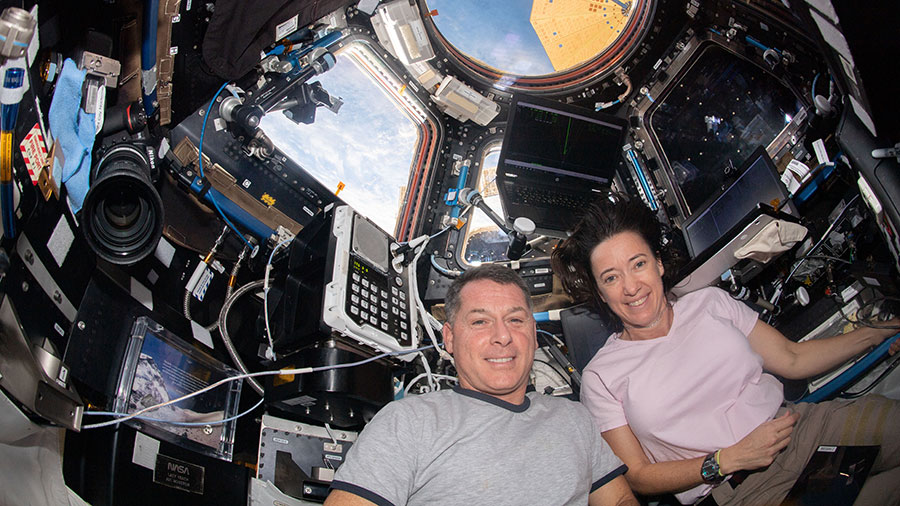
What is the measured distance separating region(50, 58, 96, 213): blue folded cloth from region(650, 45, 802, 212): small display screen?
312 centimetres

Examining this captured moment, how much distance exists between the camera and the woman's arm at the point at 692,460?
194cm

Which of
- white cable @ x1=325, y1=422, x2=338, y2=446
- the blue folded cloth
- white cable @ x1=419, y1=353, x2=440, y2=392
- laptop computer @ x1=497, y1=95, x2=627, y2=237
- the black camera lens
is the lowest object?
white cable @ x1=325, y1=422, x2=338, y2=446

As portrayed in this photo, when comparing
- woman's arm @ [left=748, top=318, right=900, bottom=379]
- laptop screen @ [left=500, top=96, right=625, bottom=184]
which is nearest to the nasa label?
woman's arm @ [left=748, top=318, right=900, bottom=379]

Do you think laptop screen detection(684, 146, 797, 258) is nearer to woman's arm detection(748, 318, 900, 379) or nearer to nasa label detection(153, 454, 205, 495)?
woman's arm detection(748, 318, 900, 379)

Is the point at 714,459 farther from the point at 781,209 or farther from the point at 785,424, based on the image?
the point at 781,209

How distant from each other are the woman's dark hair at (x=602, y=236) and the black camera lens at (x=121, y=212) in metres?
1.73

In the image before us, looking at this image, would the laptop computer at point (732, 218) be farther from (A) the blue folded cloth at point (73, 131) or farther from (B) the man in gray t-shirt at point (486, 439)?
(A) the blue folded cloth at point (73, 131)

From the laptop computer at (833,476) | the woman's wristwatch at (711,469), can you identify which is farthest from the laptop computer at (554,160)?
the laptop computer at (833,476)

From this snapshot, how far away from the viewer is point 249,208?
3.15 m

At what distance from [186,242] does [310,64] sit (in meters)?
Answer: 1.23

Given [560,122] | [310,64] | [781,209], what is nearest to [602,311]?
[781,209]

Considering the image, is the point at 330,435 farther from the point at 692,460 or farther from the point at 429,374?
the point at 692,460

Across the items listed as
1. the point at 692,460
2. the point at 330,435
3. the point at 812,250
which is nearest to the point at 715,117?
the point at 812,250

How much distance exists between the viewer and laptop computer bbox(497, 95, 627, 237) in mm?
3604
